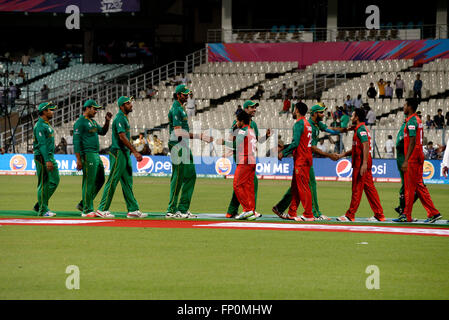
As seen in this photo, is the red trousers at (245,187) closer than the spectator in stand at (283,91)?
Yes

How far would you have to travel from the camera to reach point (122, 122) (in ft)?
47.8

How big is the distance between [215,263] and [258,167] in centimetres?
2409

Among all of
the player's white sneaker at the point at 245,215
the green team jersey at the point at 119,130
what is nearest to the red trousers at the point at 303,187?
the player's white sneaker at the point at 245,215

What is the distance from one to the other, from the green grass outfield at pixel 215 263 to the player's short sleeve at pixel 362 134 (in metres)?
2.57

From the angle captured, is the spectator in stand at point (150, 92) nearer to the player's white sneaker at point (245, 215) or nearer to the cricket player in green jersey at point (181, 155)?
the cricket player in green jersey at point (181, 155)

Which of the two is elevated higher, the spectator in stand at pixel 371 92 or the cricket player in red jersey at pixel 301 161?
the spectator in stand at pixel 371 92

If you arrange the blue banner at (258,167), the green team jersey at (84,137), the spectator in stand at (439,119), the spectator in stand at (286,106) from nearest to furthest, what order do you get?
the green team jersey at (84,137), the blue banner at (258,167), the spectator in stand at (439,119), the spectator in stand at (286,106)

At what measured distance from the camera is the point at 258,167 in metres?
33.3

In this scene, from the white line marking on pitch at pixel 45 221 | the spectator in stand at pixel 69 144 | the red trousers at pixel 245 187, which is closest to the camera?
the white line marking on pitch at pixel 45 221

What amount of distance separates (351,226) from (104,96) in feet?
98.9

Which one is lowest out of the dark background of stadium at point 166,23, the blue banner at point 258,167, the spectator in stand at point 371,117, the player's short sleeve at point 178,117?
the blue banner at point 258,167

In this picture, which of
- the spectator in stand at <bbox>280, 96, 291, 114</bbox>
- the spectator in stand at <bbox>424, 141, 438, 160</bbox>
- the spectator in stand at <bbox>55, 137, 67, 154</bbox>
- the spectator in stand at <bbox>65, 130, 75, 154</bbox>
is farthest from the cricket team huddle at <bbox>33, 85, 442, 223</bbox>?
the spectator in stand at <bbox>280, 96, 291, 114</bbox>

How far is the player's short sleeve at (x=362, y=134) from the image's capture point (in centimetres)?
1427

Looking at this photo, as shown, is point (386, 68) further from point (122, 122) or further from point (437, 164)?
point (122, 122)
